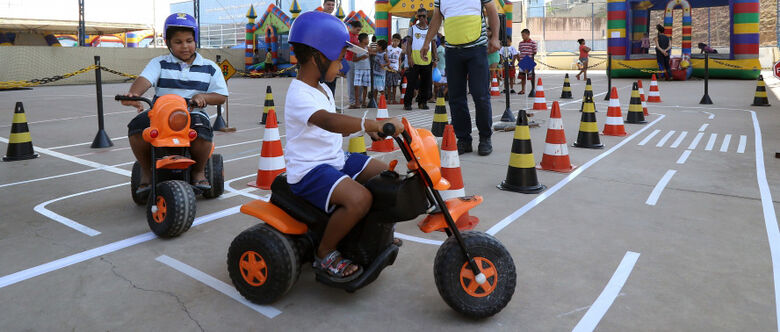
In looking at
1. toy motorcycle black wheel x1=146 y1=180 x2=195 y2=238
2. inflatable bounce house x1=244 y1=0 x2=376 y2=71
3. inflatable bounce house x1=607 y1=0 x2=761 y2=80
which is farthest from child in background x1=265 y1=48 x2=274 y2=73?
toy motorcycle black wheel x1=146 y1=180 x2=195 y2=238

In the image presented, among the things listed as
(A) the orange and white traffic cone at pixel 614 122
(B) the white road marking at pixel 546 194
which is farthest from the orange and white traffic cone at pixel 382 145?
(A) the orange and white traffic cone at pixel 614 122

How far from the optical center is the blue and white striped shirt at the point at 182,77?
14.0 ft

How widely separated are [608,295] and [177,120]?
291 centimetres

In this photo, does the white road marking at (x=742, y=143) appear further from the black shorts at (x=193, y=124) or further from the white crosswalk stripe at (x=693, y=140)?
the black shorts at (x=193, y=124)

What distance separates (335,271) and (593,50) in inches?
1421

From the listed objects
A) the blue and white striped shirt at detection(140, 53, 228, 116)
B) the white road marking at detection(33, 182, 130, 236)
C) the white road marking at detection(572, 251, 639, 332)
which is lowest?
the white road marking at detection(572, 251, 639, 332)

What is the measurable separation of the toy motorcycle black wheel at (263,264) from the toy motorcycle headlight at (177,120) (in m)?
1.51

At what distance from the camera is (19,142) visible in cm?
651

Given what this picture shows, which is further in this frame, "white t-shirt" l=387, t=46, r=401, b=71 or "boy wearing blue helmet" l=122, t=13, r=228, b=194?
"white t-shirt" l=387, t=46, r=401, b=71

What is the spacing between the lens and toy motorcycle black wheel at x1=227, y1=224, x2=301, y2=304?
249 centimetres

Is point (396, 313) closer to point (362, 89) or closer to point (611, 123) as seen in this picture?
point (611, 123)

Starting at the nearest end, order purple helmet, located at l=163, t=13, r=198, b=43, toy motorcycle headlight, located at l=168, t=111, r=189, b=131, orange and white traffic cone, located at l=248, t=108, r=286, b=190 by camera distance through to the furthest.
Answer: toy motorcycle headlight, located at l=168, t=111, r=189, b=131, purple helmet, located at l=163, t=13, r=198, b=43, orange and white traffic cone, located at l=248, t=108, r=286, b=190

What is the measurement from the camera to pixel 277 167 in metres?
4.94

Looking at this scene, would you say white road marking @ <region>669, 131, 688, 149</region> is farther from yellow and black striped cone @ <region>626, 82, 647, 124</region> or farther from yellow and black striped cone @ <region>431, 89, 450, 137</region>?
yellow and black striped cone @ <region>431, 89, 450, 137</region>
